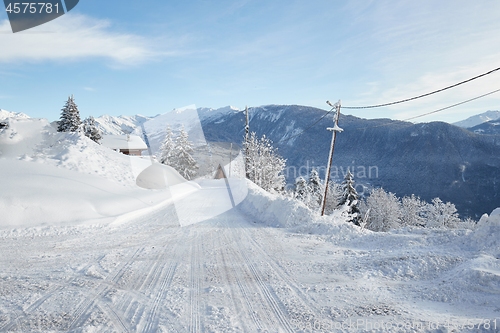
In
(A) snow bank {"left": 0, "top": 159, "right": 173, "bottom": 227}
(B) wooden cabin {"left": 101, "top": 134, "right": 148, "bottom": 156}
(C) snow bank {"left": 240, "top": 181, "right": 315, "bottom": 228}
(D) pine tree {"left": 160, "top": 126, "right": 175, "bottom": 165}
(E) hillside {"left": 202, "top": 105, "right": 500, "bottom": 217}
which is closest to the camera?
(A) snow bank {"left": 0, "top": 159, "right": 173, "bottom": 227}

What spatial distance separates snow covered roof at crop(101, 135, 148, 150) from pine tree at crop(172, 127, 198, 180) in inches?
492

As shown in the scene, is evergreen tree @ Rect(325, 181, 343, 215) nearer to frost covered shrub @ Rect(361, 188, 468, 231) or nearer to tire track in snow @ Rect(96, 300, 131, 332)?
frost covered shrub @ Rect(361, 188, 468, 231)

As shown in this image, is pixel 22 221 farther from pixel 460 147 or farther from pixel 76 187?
pixel 460 147

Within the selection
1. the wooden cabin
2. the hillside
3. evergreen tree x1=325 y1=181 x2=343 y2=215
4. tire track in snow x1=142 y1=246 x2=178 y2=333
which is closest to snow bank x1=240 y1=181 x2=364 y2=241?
tire track in snow x1=142 y1=246 x2=178 y2=333

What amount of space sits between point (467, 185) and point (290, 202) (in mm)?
130956

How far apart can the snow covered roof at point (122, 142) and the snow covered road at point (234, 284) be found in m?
45.5

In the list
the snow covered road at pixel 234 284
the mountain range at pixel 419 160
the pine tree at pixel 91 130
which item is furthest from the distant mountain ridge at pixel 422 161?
the snow covered road at pixel 234 284

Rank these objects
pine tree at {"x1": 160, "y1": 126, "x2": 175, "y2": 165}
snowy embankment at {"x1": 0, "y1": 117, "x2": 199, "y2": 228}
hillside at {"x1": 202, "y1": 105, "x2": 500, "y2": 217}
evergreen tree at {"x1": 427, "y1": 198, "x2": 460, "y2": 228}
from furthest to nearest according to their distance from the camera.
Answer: hillside at {"x1": 202, "y1": 105, "x2": 500, "y2": 217}
pine tree at {"x1": 160, "y1": 126, "x2": 175, "y2": 165}
evergreen tree at {"x1": 427, "y1": 198, "x2": 460, "y2": 228}
snowy embankment at {"x1": 0, "y1": 117, "x2": 199, "y2": 228}

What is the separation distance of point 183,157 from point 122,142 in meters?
15.9

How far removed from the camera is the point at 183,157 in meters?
42.6

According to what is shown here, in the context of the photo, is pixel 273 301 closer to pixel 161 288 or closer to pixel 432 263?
pixel 161 288

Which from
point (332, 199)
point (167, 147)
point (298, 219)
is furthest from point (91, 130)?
point (298, 219)

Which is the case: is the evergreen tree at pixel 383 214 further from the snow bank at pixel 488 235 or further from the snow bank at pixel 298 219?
the snow bank at pixel 488 235

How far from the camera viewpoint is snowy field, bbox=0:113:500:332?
3.64m
